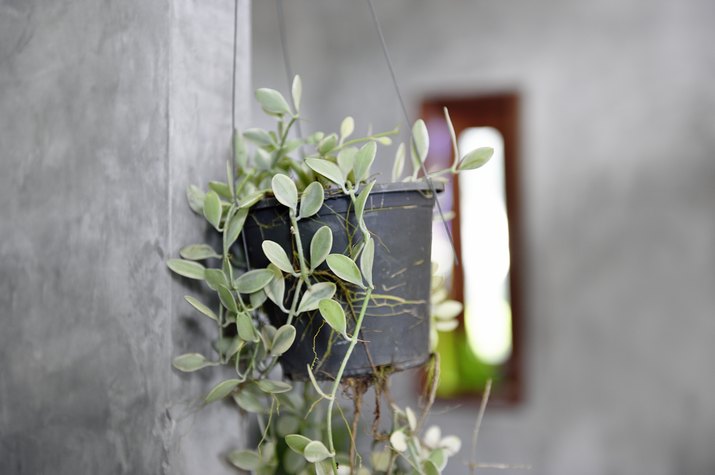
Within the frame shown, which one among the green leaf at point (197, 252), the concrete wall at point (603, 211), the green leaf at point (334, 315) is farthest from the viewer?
the concrete wall at point (603, 211)

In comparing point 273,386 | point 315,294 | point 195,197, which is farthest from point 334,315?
point 195,197

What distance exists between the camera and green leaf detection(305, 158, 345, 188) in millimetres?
759

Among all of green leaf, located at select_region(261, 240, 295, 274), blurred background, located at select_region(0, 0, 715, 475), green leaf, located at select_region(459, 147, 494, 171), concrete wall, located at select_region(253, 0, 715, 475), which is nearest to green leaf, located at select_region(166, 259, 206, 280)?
green leaf, located at select_region(261, 240, 295, 274)

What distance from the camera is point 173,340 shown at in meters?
0.85

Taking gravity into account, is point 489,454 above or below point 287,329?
below

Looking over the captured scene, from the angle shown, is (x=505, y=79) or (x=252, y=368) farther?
(x=505, y=79)

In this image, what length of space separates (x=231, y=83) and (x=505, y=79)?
→ 2.90 metres

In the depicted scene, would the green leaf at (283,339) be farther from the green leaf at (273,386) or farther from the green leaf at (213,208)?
the green leaf at (213,208)

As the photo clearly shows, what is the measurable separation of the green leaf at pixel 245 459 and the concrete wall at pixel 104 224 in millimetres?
32

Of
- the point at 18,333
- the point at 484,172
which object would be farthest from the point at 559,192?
the point at 18,333

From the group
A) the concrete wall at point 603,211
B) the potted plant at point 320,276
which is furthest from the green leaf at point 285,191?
the concrete wall at point 603,211

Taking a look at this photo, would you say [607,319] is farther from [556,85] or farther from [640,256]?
[556,85]

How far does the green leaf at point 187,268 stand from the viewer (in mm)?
829

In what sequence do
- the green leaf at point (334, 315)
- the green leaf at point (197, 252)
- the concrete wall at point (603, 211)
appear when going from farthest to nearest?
the concrete wall at point (603, 211), the green leaf at point (197, 252), the green leaf at point (334, 315)
